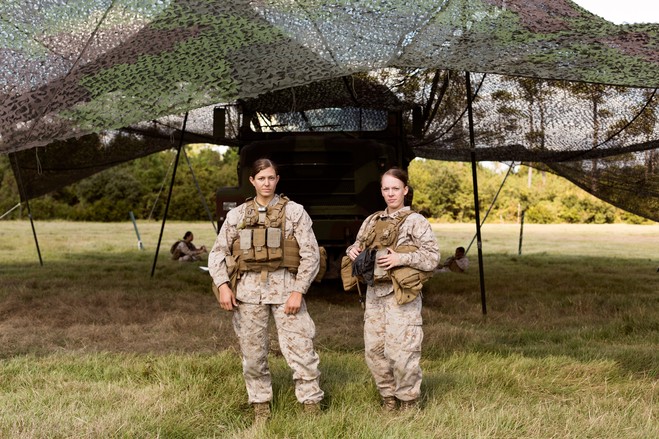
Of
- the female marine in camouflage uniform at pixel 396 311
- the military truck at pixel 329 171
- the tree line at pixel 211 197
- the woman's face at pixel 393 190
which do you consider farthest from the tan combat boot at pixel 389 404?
the tree line at pixel 211 197

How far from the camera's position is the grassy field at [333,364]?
3975 millimetres

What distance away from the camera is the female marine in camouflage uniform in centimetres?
407

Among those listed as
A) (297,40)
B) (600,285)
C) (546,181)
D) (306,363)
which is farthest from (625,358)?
(546,181)

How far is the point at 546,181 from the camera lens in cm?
4669

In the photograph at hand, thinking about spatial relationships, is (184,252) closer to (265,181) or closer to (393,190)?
(265,181)

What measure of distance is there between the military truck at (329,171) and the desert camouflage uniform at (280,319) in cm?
442

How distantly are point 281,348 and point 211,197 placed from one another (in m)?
37.1

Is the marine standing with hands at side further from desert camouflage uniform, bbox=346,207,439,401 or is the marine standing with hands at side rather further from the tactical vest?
desert camouflage uniform, bbox=346,207,439,401

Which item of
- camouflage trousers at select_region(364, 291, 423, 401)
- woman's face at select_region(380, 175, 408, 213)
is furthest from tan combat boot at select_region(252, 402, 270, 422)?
woman's face at select_region(380, 175, 408, 213)

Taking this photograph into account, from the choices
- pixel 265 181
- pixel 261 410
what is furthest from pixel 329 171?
pixel 261 410

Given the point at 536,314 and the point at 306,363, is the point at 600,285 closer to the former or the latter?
the point at 536,314

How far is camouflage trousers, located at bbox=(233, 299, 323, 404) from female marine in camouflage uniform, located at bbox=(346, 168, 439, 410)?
1.22 feet

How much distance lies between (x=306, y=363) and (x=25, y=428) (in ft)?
5.18

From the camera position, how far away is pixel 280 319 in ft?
13.5
